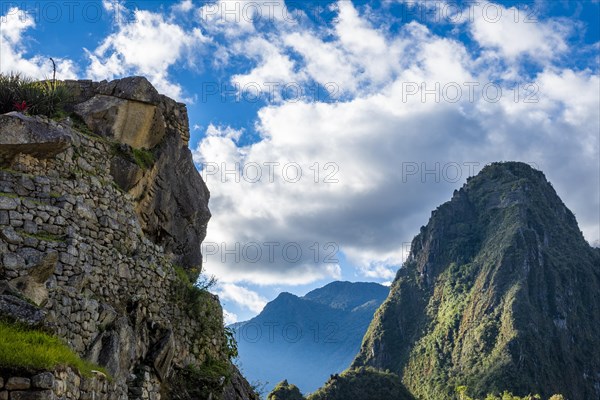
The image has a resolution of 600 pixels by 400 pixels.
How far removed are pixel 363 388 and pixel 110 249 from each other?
9274cm

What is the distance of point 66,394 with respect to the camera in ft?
21.8

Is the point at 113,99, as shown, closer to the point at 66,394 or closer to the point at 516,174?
the point at 66,394

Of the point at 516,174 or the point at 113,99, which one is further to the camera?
the point at 516,174

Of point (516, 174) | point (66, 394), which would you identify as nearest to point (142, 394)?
point (66, 394)

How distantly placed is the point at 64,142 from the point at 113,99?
12.6 ft

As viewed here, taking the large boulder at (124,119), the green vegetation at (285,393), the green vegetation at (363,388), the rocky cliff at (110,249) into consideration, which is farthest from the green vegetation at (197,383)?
the green vegetation at (363,388)

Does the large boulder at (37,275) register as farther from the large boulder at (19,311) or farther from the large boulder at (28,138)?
the large boulder at (28,138)

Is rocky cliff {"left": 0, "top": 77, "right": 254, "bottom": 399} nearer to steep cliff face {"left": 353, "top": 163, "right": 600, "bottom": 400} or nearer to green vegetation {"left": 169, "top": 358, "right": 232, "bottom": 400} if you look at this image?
green vegetation {"left": 169, "top": 358, "right": 232, "bottom": 400}

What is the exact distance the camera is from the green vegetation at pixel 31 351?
614 centimetres

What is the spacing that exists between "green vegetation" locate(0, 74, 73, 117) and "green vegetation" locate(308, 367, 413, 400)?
84.7 meters

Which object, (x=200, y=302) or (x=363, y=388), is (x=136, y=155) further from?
(x=363, y=388)

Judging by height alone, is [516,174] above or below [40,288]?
above

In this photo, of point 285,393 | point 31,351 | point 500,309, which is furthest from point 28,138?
point 500,309

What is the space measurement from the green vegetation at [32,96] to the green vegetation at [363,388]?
8469 centimetres
